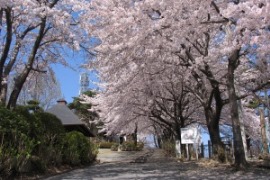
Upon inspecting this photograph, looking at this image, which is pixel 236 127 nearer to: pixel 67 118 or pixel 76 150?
pixel 76 150

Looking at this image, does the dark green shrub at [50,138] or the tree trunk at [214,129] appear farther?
the tree trunk at [214,129]

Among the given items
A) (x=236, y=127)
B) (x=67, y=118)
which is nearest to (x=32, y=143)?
(x=236, y=127)

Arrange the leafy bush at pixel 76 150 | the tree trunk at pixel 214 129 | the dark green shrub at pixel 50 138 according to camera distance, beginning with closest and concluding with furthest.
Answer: the dark green shrub at pixel 50 138, the leafy bush at pixel 76 150, the tree trunk at pixel 214 129

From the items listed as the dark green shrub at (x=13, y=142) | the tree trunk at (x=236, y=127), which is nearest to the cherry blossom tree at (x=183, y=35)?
the tree trunk at (x=236, y=127)

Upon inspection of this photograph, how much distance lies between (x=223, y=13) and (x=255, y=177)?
4.96 m

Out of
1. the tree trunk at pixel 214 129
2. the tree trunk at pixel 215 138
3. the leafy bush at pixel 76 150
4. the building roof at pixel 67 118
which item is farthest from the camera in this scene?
the building roof at pixel 67 118

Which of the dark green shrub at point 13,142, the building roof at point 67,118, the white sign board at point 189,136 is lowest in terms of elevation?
the dark green shrub at point 13,142

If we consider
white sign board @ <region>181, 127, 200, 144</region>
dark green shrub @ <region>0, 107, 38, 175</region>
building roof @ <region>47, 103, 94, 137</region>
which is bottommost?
dark green shrub @ <region>0, 107, 38, 175</region>

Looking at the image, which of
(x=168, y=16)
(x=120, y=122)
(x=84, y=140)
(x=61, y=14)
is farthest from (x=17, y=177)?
(x=120, y=122)

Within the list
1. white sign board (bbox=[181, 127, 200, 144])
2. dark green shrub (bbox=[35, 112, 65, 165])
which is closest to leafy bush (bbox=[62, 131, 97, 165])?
dark green shrub (bbox=[35, 112, 65, 165])

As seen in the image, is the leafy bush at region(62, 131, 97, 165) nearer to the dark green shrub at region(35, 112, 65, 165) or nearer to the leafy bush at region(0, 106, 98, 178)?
the leafy bush at region(0, 106, 98, 178)

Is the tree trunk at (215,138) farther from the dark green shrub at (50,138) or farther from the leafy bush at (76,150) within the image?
the dark green shrub at (50,138)

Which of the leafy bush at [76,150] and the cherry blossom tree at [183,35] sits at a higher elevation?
the cherry blossom tree at [183,35]

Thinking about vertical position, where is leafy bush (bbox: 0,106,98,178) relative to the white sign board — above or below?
below
